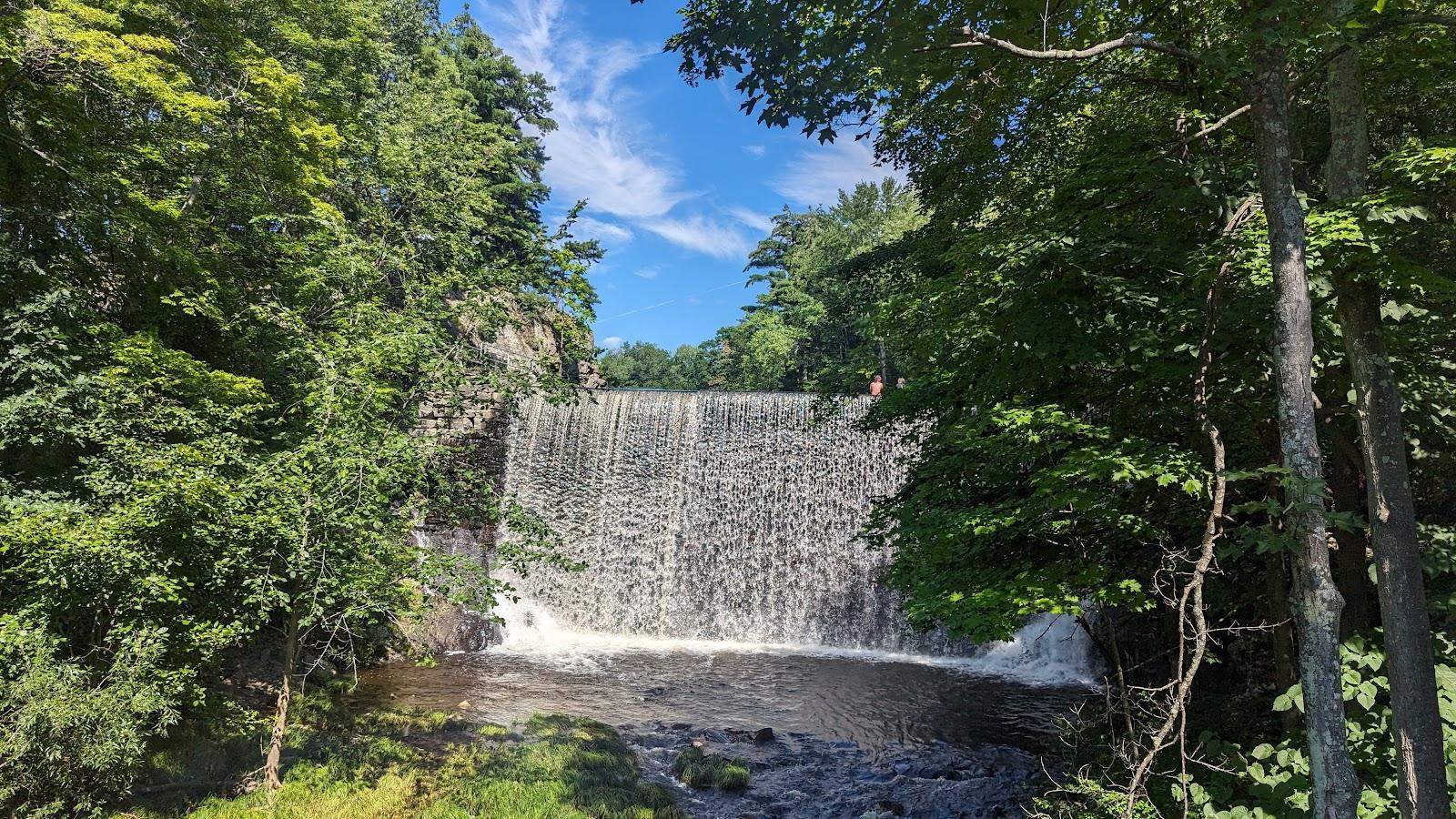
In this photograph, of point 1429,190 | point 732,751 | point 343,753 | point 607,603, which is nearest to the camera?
Answer: point 1429,190

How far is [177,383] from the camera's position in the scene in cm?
831

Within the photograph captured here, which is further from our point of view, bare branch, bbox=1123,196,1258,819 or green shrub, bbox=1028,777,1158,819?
green shrub, bbox=1028,777,1158,819

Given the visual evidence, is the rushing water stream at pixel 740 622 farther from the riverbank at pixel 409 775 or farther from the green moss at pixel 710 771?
the riverbank at pixel 409 775

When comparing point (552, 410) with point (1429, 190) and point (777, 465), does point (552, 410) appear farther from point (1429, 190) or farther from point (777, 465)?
point (1429, 190)

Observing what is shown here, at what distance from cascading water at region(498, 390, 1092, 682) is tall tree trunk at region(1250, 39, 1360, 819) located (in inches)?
574

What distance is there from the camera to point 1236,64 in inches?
171

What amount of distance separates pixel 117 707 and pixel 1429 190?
36.5ft

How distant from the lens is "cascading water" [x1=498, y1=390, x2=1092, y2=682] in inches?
750

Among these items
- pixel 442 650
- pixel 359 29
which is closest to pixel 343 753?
pixel 442 650


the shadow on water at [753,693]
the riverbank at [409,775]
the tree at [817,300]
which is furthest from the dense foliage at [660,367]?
the riverbank at [409,775]

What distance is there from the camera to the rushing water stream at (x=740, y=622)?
12.1 metres

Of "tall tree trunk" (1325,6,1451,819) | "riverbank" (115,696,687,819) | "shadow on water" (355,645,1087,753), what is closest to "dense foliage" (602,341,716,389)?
"shadow on water" (355,645,1087,753)

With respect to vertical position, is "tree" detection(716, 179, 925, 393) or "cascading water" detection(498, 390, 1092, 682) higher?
"tree" detection(716, 179, 925, 393)

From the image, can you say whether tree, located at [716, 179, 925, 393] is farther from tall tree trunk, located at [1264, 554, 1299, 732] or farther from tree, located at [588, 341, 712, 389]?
tall tree trunk, located at [1264, 554, 1299, 732]
